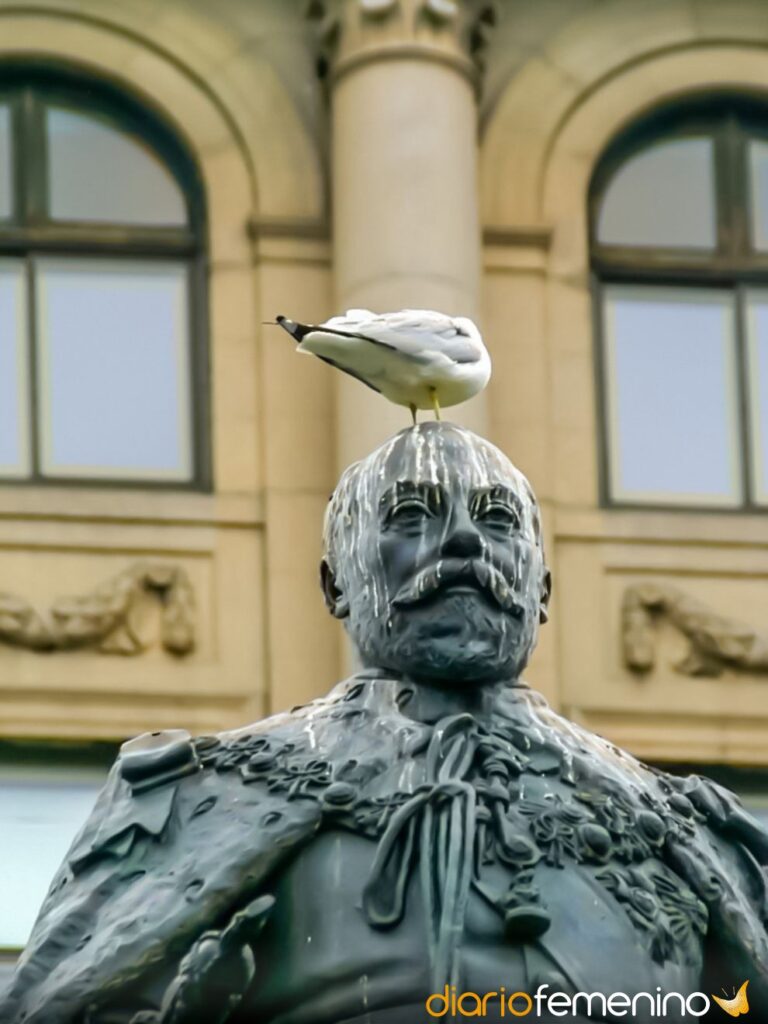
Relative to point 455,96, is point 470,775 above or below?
below

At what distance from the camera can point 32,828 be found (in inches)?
1059

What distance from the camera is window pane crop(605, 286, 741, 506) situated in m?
29.3

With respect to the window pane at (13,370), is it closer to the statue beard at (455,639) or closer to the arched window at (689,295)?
the arched window at (689,295)

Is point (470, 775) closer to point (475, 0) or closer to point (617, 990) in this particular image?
point (617, 990)

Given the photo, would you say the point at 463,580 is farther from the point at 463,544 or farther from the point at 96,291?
the point at 96,291

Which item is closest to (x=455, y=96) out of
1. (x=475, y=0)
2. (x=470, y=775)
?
(x=475, y=0)

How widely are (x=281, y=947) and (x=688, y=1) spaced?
22457mm

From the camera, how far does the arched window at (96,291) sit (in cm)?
2850

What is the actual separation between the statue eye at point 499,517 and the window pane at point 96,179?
2052cm

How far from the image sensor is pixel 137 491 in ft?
92.8

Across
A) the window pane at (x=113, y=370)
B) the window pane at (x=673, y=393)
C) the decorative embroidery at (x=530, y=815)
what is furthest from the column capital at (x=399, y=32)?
the decorative embroidery at (x=530, y=815)

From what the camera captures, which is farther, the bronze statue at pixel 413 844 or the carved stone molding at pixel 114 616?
the carved stone molding at pixel 114 616

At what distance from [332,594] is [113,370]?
2005cm

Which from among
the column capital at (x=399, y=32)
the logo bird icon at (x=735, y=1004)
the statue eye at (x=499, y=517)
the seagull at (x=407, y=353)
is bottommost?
the logo bird icon at (x=735, y=1004)
